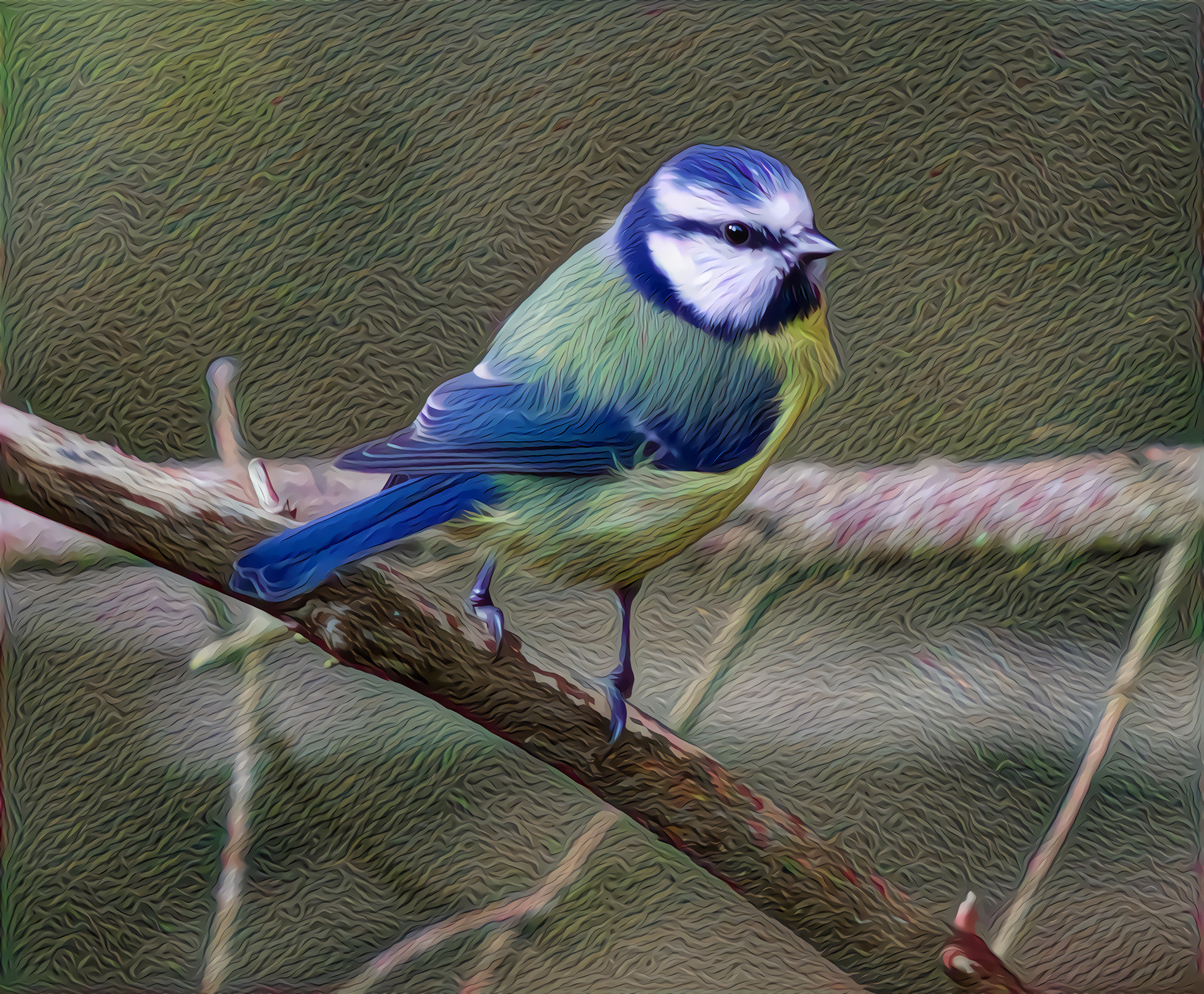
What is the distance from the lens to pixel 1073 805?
1.29 meters

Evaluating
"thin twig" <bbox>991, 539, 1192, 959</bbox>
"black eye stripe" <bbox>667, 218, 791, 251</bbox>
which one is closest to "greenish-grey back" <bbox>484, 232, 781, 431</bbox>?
"black eye stripe" <bbox>667, 218, 791, 251</bbox>

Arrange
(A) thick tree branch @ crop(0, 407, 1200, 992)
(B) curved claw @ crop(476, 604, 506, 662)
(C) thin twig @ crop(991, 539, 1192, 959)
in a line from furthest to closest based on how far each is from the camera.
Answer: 1. (C) thin twig @ crop(991, 539, 1192, 959)
2. (B) curved claw @ crop(476, 604, 506, 662)
3. (A) thick tree branch @ crop(0, 407, 1200, 992)

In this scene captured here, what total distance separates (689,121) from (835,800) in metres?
0.87

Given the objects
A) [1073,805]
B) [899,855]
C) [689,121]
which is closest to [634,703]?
[899,855]

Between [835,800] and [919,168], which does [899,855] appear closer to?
[835,800]

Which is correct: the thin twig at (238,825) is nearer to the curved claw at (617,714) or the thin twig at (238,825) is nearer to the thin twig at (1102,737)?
the curved claw at (617,714)

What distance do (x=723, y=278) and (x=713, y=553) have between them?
33cm

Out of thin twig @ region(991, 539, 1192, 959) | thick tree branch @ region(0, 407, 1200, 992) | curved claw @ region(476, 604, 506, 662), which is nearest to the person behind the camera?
thick tree branch @ region(0, 407, 1200, 992)

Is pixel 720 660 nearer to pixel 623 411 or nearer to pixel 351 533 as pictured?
pixel 623 411

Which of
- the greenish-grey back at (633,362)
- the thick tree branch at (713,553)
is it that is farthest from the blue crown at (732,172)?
the thick tree branch at (713,553)

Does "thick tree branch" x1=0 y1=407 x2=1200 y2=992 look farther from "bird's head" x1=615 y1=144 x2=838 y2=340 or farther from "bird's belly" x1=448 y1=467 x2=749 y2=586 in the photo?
"bird's head" x1=615 y1=144 x2=838 y2=340

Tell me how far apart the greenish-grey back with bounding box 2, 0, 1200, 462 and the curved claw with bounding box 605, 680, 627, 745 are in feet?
1.22

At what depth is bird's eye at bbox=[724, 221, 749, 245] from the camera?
3.84ft

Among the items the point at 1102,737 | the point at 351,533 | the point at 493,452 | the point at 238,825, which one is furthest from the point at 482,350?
the point at 1102,737
